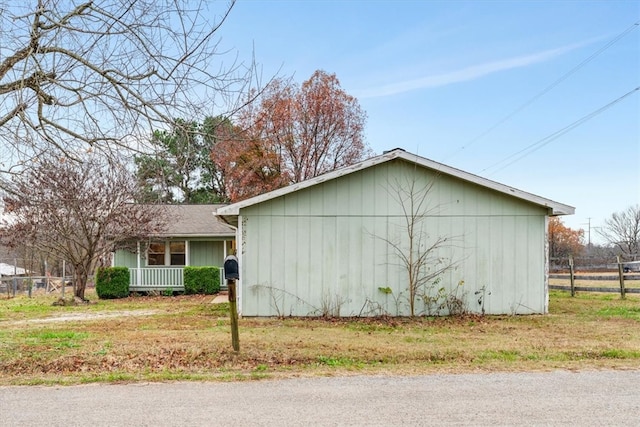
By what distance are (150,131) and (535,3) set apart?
45.1 feet

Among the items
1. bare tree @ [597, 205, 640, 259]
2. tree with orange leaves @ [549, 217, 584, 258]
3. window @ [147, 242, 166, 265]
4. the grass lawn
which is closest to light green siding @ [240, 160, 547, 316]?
the grass lawn

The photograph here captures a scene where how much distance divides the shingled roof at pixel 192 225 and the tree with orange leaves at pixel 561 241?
1113 inches

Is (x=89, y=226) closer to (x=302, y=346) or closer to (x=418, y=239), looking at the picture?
(x=418, y=239)

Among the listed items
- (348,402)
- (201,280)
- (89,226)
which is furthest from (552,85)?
(348,402)

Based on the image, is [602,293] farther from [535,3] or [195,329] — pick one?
[195,329]

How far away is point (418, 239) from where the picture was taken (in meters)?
11.2

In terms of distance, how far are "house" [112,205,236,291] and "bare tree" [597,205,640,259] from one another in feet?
114

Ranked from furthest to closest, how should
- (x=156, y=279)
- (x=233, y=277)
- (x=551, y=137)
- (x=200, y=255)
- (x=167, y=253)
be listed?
(x=551, y=137) < (x=200, y=255) < (x=167, y=253) < (x=156, y=279) < (x=233, y=277)

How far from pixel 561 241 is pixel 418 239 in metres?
34.8

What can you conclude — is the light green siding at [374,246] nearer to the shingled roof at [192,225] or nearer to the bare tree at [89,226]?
the bare tree at [89,226]

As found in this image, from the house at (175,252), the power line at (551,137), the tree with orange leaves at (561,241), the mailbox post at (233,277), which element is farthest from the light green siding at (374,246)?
the tree with orange leaves at (561,241)

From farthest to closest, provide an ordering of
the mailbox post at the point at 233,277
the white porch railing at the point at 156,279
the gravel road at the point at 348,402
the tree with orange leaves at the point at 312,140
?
the tree with orange leaves at the point at 312,140, the white porch railing at the point at 156,279, the mailbox post at the point at 233,277, the gravel road at the point at 348,402

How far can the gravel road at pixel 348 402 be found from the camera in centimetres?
418

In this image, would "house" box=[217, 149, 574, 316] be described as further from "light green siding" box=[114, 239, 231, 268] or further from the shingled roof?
"light green siding" box=[114, 239, 231, 268]
